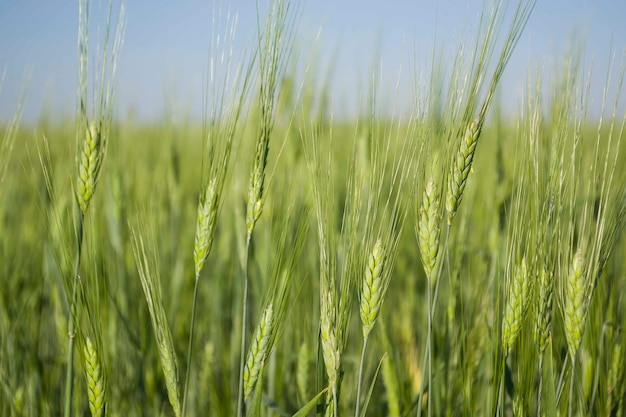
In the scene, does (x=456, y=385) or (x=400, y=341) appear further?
(x=400, y=341)

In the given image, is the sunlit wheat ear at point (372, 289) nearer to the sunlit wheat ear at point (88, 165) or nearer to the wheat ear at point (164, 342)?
the wheat ear at point (164, 342)

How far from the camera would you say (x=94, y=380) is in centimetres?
75

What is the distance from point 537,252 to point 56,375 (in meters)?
1.27

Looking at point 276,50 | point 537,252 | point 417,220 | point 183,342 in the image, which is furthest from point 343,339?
point 183,342

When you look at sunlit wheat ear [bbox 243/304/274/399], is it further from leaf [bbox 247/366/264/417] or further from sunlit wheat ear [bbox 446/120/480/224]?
sunlit wheat ear [bbox 446/120/480/224]

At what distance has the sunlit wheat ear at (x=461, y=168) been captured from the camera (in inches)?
31.0

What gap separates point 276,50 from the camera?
84 cm

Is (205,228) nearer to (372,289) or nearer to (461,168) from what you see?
(372,289)

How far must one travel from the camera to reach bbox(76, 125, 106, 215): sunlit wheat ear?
792mm

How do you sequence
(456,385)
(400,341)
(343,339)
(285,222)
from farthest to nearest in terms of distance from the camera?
(400,341), (456,385), (285,222), (343,339)

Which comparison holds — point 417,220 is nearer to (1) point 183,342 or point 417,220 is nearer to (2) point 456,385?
(2) point 456,385

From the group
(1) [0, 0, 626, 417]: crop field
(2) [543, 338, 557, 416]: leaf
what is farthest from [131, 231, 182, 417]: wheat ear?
(2) [543, 338, 557, 416]: leaf

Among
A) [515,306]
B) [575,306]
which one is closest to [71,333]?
[515,306]

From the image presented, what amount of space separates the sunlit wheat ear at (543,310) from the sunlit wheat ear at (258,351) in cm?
41
